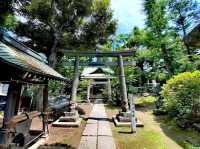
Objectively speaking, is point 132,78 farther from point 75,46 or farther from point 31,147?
point 31,147

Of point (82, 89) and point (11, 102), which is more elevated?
point (82, 89)

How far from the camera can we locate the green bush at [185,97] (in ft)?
35.3

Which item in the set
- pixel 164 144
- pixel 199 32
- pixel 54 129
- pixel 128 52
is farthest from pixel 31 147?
pixel 128 52

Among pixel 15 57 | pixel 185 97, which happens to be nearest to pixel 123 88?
pixel 185 97

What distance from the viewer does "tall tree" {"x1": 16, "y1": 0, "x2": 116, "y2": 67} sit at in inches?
703

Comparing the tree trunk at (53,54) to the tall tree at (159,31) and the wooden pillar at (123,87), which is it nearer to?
the wooden pillar at (123,87)

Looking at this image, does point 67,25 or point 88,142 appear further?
point 67,25

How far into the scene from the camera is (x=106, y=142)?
26.8 feet

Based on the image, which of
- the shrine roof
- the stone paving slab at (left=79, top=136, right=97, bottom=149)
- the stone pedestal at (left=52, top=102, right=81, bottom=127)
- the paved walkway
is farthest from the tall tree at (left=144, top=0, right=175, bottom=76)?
the shrine roof

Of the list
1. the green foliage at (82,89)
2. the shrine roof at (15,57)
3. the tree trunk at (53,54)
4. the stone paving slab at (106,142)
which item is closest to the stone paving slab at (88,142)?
the stone paving slab at (106,142)

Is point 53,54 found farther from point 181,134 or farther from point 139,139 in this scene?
point 181,134

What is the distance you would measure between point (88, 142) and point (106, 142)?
0.61m

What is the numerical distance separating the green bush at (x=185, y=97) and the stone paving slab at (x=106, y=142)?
418 centimetres

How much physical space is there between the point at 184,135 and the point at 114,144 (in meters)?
3.08
